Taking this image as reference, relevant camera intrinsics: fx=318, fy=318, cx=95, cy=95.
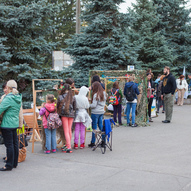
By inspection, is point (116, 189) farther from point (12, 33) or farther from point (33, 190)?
point (12, 33)

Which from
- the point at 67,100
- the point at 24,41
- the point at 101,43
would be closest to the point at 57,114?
the point at 67,100

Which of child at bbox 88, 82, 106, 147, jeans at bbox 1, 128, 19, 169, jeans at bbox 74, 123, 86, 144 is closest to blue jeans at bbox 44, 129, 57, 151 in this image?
jeans at bbox 74, 123, 86, 144

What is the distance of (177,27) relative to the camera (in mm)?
27500

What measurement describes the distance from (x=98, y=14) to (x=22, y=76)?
8849mm

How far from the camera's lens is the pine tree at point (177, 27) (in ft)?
87.1

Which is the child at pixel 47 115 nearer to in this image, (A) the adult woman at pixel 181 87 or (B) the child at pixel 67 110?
(B) the child at pixel 67 110

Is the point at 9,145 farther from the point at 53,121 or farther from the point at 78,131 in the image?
the point at 78,131

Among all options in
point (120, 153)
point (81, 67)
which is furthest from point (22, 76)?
point (81, 67)

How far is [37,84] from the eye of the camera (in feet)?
37.1

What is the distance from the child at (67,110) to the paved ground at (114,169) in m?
0.39

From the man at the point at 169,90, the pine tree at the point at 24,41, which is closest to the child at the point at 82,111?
the pine tree at the point at 24,41

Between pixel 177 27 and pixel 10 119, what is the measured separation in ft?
77.9

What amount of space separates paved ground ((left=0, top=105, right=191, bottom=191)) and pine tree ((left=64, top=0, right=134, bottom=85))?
833cm

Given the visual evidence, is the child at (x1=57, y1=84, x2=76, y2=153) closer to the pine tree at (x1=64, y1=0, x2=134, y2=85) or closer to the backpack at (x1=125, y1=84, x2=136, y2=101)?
the backpack at (x1=125, y1=84, x2=136, y2=101)
